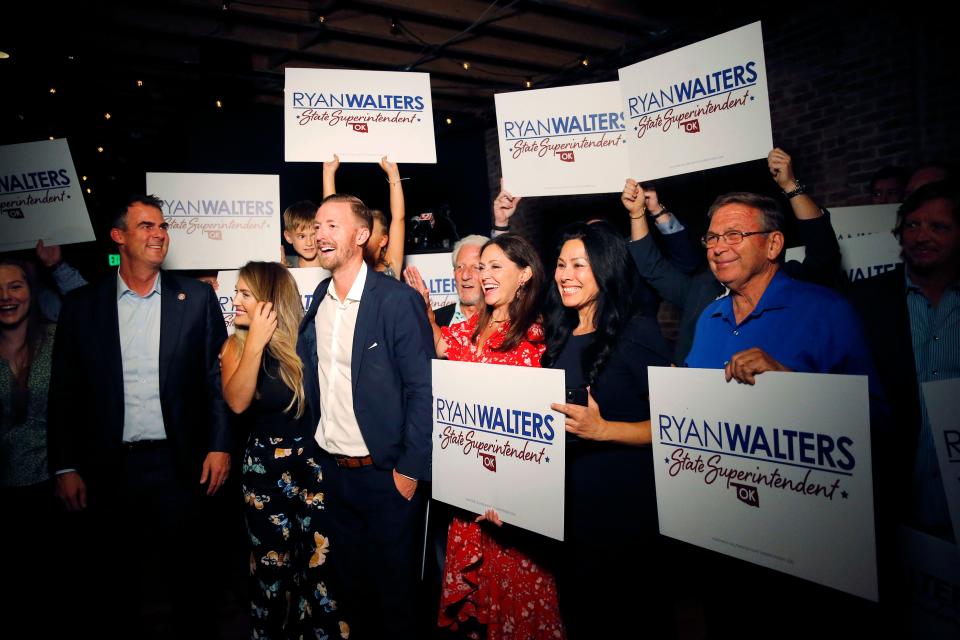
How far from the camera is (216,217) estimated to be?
10.4ft

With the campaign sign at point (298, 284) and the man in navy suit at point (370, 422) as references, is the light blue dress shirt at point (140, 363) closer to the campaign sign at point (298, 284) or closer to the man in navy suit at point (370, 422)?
the man in navy suit at point (370, 422)

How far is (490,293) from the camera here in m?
2.14

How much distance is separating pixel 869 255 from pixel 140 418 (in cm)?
352

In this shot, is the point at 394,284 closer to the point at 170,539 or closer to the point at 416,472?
the point at 416,472

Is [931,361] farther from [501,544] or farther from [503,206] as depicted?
[503,206]

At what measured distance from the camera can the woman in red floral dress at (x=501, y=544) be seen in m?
1.92

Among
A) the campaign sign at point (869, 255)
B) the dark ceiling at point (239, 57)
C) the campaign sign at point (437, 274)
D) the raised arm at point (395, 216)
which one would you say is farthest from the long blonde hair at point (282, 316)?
the dark ceiling at point (239, 57)

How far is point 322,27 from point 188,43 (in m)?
1.25

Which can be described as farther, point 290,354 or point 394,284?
point 290,354

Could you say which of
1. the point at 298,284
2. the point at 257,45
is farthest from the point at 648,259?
the point at 257,45

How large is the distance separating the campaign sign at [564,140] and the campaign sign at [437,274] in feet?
5.16

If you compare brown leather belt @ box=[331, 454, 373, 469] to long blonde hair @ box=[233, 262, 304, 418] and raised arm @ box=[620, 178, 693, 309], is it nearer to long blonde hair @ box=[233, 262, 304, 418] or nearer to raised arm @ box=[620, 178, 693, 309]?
long blonde hair @ box=[233, 262, 304, 418]

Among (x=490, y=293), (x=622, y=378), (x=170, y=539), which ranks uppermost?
(x=490, y=293)

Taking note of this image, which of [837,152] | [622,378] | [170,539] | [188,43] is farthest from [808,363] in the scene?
[188,43]
